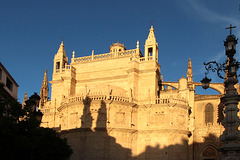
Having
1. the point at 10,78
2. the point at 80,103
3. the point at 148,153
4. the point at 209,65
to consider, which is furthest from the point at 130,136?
the point at 209,65

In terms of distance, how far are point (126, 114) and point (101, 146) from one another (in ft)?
15.7

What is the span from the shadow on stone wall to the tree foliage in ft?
41.7

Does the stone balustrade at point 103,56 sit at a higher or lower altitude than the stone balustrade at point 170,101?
higher

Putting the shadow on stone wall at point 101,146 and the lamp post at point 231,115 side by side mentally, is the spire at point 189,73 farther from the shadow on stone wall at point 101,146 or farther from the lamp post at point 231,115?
the lamp post at point 231,115

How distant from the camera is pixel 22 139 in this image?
23531 mm

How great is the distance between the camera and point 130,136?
134 feet

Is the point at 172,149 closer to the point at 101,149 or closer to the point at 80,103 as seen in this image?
the point at 101,149

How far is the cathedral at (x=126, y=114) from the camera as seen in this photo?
131ft

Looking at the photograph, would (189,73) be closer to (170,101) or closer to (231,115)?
(170,101)

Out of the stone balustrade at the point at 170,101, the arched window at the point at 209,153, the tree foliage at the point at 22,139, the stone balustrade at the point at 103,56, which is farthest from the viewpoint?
the stone balustrade at the point at 103,56

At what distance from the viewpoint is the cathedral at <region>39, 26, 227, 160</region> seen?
40.0 meters

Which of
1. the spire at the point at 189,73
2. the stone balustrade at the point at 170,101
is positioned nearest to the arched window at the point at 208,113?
the spire at the point at 189,73

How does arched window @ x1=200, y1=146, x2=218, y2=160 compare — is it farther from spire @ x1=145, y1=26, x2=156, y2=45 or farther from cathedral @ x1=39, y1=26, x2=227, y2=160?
spire @ x1=145, y1=26, x2=156, y2=45

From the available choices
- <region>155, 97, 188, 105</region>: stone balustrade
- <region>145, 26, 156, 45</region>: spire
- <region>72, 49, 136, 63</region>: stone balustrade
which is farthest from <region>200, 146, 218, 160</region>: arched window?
<region>72, 49, 136, 63</region>: stone balustrade
